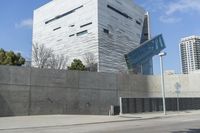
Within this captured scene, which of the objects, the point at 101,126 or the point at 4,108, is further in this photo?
the point at 4,108

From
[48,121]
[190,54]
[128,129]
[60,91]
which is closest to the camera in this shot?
[128,129]

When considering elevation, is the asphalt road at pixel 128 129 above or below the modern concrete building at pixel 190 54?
below

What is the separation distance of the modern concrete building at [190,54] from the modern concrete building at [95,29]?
43.1 feet

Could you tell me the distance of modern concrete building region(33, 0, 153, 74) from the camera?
121625mm

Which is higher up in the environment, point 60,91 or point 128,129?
point 60,91

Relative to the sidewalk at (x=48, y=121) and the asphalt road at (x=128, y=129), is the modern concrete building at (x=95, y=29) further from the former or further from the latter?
the asphalt road at (x=128, y=129)

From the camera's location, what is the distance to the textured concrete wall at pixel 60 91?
32.0 meters

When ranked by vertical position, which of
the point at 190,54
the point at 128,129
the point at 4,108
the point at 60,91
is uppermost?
the point at 190,54

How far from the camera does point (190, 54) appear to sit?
102688mm

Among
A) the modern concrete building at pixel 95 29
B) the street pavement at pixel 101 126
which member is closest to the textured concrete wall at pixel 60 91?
the street pavement at pixel 101 126

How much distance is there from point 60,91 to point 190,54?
245 ft

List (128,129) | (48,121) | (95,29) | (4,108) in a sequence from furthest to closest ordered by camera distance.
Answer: (95,29) < (4,108) < (48,121) < (128,129)

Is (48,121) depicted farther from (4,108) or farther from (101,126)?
(4,108)

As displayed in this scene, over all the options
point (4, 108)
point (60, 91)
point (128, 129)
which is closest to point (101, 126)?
point (128, 129)
